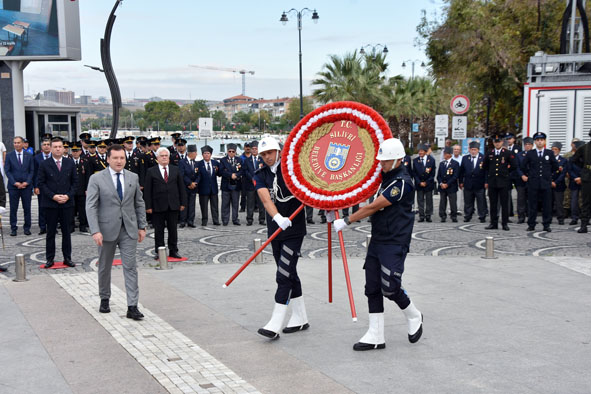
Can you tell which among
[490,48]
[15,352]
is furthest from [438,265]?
[490,48]

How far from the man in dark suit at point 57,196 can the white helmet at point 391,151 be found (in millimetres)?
6200

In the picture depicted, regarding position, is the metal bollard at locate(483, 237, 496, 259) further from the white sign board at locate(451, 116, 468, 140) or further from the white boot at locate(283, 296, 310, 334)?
the white sign board at locate(451, 116, 468, 140)

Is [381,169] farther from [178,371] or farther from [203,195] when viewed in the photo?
[203,195]

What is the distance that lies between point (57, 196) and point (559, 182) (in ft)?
38.0

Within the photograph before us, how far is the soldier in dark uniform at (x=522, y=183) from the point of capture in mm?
15344

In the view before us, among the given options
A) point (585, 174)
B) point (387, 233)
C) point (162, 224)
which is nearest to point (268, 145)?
point (387, 233)

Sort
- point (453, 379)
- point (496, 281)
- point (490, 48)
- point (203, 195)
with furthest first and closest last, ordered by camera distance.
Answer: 1. point (490, 48)
2. point (203, 195)
3. point (496, 281)
4. point (453, 379)

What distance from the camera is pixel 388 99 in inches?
1666

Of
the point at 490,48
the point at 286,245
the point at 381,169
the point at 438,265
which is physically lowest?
the point at 438,265

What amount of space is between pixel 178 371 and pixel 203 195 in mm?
10444

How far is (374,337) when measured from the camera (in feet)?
20.5

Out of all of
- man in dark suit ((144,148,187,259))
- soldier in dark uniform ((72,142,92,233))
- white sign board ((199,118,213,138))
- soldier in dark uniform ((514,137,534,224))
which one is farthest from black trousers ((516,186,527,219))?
white sign board ((199,118,213,138))

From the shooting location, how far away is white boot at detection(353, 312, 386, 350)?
6238mm

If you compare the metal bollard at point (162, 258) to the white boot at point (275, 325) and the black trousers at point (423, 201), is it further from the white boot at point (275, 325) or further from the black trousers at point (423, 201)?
the black trousers at point (423, 201)
